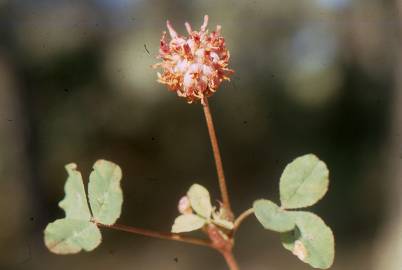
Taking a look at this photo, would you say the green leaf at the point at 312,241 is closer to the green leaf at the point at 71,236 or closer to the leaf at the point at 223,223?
the leaf at the point at 223,223

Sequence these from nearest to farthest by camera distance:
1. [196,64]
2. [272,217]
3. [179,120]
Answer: [272,217] → [196,64] → [179,120]

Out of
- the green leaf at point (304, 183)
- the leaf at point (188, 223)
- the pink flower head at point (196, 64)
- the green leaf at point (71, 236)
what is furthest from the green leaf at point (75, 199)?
the green leaf at point (304, 183)

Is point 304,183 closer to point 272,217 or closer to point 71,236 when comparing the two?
point 272,217

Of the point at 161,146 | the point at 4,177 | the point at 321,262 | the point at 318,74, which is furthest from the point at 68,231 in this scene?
the point at 318,74

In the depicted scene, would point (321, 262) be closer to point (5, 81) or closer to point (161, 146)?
point (5, 81)

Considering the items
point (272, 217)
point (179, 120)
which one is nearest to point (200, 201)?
point (272, 217)

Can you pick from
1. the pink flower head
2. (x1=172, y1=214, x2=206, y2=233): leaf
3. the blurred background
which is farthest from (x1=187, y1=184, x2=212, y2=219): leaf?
the blurred background
